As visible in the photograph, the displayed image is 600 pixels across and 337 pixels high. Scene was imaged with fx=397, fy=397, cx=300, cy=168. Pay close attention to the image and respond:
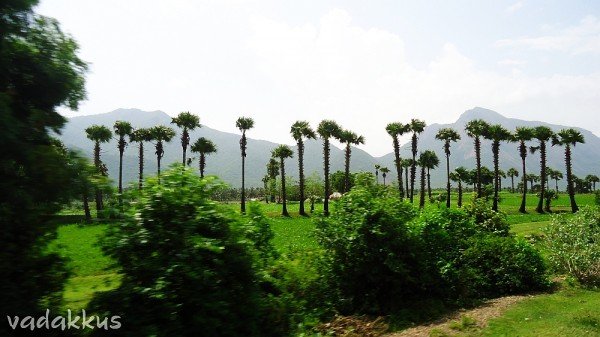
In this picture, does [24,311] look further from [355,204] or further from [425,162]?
[425,162]

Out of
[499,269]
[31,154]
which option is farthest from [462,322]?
[31,154]

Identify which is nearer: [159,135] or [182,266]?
[182,266]

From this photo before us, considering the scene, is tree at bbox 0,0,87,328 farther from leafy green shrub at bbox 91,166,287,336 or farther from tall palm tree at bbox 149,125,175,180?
tall palm tree at bbox 149,125,175,180

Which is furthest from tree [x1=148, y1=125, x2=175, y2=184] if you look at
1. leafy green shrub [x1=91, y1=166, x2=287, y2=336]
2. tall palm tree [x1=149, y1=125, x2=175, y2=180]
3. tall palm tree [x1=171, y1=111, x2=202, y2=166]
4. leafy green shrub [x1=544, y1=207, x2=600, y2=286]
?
leafy green shrub [x1=91, y1=166, x2=287, y2=336]

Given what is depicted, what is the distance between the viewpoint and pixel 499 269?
1705 centimetres

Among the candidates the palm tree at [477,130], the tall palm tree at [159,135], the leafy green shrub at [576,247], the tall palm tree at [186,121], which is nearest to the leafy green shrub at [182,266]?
the leafy green shrub at [576,247]

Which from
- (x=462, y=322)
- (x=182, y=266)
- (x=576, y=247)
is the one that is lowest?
(x=462, y=322)

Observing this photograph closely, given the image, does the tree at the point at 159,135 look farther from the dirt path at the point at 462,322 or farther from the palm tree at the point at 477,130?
the dirt path at the point at 462,322

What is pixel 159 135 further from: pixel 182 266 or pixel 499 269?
pixel 182 266

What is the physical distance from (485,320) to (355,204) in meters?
5.94

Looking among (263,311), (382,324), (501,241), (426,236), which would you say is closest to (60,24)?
(263,311)

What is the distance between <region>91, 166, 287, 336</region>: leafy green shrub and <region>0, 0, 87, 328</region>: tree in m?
1.24

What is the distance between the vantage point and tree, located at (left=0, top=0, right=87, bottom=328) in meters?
7.36

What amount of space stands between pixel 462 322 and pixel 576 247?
9.34 meters
